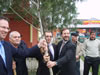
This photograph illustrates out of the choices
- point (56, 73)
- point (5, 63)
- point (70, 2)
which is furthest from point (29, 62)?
point (5, 63)

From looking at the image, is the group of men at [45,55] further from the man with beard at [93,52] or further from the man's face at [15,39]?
the man with beard at [93,52]

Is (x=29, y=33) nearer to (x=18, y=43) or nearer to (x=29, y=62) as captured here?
(x=29, y=62)

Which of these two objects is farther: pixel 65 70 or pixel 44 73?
pixel 65 70

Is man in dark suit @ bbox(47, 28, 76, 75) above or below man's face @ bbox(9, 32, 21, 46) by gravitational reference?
below

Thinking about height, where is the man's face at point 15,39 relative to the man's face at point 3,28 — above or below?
below

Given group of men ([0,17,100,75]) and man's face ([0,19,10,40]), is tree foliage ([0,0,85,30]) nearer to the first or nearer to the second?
group of men ([0,17,100,75])

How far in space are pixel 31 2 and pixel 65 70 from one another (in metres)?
5.32

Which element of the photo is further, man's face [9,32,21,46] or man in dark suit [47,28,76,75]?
man in dark suit [47,28,76,75]

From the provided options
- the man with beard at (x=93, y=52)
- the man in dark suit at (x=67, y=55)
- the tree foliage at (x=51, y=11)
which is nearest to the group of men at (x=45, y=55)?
the man in dark suit at (x=67, y=55)

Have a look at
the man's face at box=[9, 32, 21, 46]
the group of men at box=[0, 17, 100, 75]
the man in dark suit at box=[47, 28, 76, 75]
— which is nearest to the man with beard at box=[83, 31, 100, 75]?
the group of men at box=[0, 17, 100, 75]

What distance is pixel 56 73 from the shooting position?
4051mm

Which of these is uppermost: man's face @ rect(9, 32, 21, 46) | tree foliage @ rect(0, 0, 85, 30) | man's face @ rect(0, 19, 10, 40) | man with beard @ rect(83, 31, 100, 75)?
tree foliage @ rect(0, 0, 85, 30)

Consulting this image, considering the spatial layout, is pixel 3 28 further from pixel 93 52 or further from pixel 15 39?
→ pixel 93 52

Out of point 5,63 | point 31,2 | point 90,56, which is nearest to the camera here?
point 5,63
